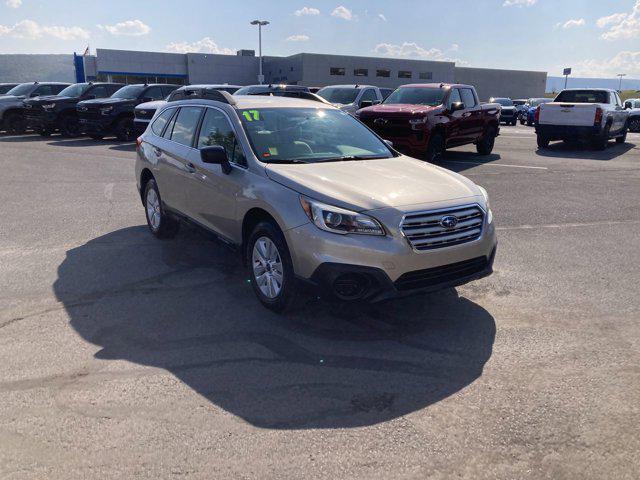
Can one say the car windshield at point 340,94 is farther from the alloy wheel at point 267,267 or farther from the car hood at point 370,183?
the alloy wheel at point 267,267

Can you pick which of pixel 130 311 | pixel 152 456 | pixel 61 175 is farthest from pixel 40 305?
pixel 61 175

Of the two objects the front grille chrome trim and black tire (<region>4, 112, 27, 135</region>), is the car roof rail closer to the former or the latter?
the front grille chrome trim

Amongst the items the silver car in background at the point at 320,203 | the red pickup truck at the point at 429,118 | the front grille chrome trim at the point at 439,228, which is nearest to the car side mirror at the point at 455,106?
the red pickup truck at the point at 429,118

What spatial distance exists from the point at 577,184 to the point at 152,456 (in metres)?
10.7

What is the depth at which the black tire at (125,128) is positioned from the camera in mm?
18000

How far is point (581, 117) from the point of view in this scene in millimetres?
16688

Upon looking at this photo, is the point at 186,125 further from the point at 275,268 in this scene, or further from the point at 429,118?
the point at 429,118

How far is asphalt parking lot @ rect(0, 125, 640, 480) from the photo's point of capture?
288 cm

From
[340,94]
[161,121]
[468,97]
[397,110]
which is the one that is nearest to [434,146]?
[397,110]

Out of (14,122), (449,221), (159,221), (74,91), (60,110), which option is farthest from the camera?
(14,122)

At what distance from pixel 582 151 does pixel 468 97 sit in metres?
5.52

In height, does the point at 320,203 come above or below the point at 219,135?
below

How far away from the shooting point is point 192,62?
63562 millimetres

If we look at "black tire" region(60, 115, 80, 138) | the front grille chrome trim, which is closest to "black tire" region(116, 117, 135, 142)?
"black tire" region(60, 115, 80, 138)
